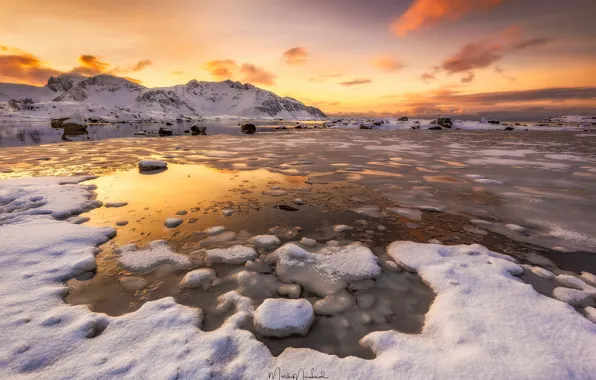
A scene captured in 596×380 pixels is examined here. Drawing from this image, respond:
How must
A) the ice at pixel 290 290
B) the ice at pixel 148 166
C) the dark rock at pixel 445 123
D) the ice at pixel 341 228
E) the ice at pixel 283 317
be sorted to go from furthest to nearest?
the dark rock at pixel 445 123, the ice at pixel 148 166, the ice at pixel 341 228, the ice at pixel 290 290, the ice at pixel 283 317

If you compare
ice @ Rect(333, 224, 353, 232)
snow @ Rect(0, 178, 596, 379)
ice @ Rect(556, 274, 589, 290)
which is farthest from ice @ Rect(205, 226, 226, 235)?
ice @ Rect(556, 274, 589, 290)

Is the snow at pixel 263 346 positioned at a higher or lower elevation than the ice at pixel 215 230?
lower

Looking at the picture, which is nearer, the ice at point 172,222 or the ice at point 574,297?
the ice at point 574,297

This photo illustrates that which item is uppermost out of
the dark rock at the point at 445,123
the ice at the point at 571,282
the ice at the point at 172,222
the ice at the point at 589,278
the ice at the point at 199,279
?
the dark rock at the point at 445,123

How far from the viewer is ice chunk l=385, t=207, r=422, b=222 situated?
17.6ft

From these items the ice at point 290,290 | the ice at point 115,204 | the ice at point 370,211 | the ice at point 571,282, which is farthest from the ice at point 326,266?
the ice at point 115,204

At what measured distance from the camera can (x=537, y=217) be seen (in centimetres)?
536

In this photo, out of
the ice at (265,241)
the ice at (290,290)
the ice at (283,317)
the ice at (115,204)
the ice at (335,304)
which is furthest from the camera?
the ice at (115,204)

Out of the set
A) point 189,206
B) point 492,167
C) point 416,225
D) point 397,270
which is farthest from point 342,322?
point 492,167

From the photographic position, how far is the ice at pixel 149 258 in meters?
3.63

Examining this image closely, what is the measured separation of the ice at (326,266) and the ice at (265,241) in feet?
0.70

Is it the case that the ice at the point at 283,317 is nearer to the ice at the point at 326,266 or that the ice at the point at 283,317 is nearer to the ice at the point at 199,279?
the ice at the point at 326,266

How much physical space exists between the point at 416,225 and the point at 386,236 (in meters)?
0.82

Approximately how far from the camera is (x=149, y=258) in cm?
379
